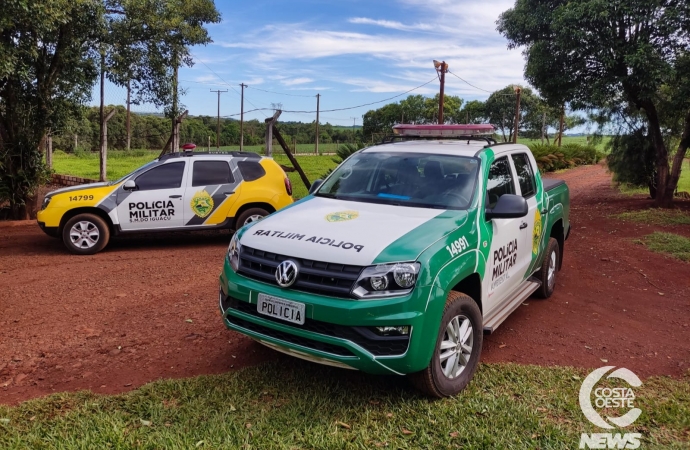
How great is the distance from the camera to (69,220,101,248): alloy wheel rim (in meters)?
8.06

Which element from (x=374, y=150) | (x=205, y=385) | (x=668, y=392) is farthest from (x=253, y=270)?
(x=668, y=392)

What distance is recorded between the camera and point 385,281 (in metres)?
3.36

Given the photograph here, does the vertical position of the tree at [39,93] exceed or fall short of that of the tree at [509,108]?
it falls short

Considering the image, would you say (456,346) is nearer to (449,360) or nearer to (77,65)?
(449,360)

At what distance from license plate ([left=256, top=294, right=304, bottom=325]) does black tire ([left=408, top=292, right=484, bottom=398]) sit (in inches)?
34.4

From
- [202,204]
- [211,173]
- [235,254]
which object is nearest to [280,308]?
[235,254]

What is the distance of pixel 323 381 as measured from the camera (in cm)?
403

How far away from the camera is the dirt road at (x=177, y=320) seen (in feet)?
14.2

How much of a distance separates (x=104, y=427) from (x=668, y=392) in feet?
12.8

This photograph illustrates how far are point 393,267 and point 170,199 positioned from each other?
5921 mm

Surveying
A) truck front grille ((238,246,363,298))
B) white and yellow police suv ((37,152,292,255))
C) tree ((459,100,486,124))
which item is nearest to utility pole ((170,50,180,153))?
white and yellow police suv ((37,152,292,255))

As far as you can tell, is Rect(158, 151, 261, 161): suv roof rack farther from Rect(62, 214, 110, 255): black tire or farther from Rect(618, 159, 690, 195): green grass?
Rect(618, 159, 690, 195): green grass

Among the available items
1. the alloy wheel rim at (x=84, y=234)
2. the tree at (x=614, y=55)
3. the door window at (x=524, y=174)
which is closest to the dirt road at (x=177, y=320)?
the alloy wheel rim at (x=84, y=234)
